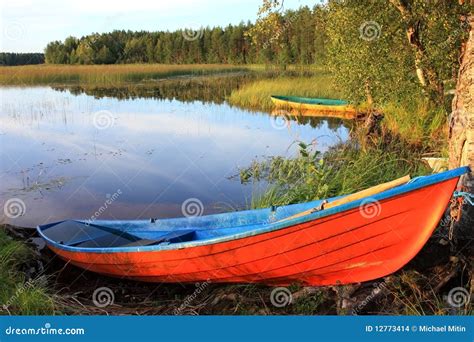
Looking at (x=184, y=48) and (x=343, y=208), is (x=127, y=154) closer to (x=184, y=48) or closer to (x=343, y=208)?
(x=343, y=208)

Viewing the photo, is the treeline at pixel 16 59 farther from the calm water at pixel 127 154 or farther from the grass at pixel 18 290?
the grass at pixel 18 290

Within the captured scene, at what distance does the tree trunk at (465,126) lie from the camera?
4688mm

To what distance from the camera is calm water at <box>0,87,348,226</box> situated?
8273 mm

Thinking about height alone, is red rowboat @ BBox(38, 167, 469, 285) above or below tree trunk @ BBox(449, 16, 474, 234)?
below

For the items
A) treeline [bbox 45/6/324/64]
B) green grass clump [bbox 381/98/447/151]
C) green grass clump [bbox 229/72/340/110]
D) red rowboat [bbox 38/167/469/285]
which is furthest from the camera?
treeline [bbox 45/6/324/64]

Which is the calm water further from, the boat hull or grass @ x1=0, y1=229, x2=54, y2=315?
the boat hull

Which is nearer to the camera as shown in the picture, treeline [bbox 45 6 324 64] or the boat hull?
the boat hull

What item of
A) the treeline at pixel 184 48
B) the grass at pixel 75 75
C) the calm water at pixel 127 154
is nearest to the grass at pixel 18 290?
the calm water at pixel 127 154

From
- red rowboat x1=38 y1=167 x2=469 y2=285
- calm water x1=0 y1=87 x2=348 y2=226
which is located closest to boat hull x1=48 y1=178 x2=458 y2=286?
red rowboat x1=38 y1=167 x2=469 y2=285

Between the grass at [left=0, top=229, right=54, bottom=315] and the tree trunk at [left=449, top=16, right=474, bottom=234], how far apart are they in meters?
3.99

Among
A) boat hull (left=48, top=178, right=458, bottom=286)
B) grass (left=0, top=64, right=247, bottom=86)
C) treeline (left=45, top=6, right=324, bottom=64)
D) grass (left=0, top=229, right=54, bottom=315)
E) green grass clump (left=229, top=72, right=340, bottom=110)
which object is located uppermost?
treeline (left=45, top=6, right=324, bottom=64)

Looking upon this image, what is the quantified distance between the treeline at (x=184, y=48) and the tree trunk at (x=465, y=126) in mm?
36845

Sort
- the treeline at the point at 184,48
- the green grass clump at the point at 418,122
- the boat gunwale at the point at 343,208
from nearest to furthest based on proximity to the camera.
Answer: the boat gunwale at the point at 343,208 → the green grass clump at the point at 418,122 → the treeline at the point at 184,48

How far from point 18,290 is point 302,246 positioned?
2566 mm
